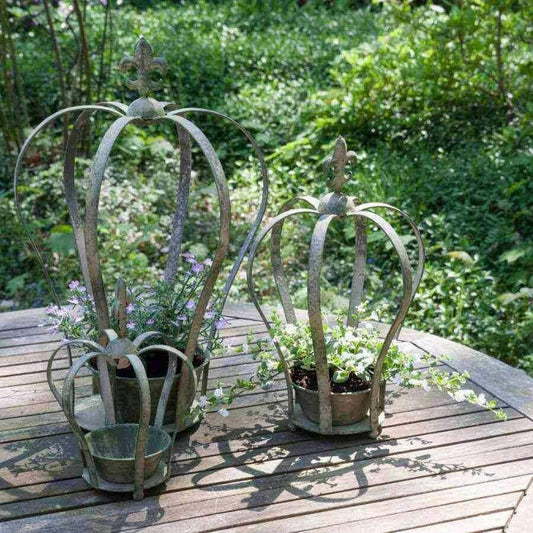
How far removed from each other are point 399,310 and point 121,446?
2.65ft

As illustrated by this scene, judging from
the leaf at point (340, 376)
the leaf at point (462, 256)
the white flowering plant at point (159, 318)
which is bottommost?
the leaf at point (462, 256)

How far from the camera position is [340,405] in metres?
2.24

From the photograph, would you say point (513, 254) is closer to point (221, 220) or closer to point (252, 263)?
point (252, 263)

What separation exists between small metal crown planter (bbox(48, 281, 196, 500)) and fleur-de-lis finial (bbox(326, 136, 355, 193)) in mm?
619

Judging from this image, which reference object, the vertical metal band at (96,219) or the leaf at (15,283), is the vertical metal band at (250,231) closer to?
the vertical metal band at (96,219)

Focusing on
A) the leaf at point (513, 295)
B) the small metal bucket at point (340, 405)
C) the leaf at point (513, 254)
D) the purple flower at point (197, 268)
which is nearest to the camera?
the small metal bucket at point (340, 405)

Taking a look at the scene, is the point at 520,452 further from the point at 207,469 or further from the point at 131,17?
the point at 131,17

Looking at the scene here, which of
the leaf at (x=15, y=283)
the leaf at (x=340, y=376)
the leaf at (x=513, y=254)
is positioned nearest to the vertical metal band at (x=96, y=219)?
the leaf at (x=340, y=376)

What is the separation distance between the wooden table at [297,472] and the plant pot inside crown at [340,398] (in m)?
0.07

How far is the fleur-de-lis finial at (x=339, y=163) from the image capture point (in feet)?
7.08

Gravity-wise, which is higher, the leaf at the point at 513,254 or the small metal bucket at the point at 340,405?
the small metal bucket at the point at 340,405

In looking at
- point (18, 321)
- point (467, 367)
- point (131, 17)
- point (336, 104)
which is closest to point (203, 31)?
point (131, 17)

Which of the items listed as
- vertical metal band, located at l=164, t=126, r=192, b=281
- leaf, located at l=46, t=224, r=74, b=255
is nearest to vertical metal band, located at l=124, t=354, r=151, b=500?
vertical metal band, located at l=164, t=126, r=192, b=281

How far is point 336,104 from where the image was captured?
5.91 metres
